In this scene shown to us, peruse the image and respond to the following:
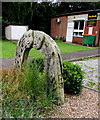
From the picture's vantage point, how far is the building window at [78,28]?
14201 mm

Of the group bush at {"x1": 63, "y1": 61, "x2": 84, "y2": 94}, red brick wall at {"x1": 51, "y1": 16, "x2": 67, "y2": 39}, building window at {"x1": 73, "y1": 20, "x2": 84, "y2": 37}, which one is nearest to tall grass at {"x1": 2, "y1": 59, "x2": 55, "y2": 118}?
bush at {"x1": 63, "y1": 61, "x2": 84, "y2": 94}

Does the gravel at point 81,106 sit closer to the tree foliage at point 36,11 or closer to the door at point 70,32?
the door at point 70,32

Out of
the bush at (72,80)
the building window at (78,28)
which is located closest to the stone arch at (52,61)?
the bush at (72,80)

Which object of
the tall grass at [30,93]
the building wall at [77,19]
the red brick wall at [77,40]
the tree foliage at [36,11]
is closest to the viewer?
the tall grass at [30,93]

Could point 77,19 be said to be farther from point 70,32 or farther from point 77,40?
point 77,40

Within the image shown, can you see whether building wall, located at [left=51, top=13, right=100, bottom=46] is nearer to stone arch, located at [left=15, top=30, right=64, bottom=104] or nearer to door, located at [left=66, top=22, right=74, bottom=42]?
door, located at [left=66, top=22, right=74, bottom=42]

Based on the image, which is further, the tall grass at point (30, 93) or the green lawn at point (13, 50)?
the green lawn at point (13, 50)

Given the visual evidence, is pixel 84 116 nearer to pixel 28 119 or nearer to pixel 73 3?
pixel 28 119

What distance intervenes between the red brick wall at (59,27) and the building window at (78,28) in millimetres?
1673

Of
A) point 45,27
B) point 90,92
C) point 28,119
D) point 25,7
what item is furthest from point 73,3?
point 28,119

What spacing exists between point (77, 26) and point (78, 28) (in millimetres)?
420

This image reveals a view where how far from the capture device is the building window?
14.2 meters

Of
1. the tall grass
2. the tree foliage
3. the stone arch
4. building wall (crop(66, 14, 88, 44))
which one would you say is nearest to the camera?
the tall grass

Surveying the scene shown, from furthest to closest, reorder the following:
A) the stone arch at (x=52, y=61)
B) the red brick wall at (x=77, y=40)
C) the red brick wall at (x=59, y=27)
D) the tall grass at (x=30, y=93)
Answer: the red brick wall at (x=59, y=27) → the red brick wall at (x=77, y=40) → the stone arch at (x=52, y=61) → the tall grass at (x=30, y=93)
